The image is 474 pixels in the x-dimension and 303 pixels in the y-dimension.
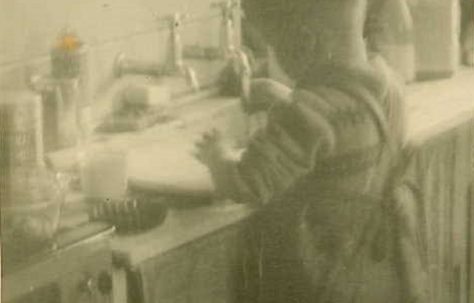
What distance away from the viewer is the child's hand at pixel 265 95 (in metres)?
1.38

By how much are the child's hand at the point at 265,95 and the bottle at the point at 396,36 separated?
0.13 m

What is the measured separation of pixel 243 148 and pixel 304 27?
18 cm

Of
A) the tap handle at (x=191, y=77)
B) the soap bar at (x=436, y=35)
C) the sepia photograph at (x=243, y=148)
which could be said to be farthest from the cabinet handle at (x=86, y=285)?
the soap bar at (x=436, y=35)

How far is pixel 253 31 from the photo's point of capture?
4.52 feet

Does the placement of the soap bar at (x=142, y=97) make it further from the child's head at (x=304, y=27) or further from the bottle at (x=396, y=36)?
the bottle at (x=396, y=36)

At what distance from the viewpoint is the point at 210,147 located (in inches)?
54.8

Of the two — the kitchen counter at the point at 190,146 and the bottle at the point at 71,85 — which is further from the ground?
the bottle at the point at 71,85

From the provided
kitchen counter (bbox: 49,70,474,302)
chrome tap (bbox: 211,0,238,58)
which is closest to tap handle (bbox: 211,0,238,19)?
chrome tap (bbox: 211,0,238,58)

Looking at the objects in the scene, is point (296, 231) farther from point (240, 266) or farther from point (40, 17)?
point (40, 17)

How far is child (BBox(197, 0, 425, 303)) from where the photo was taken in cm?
137

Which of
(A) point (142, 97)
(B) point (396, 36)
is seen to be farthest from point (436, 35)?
(A) point (142, 97)

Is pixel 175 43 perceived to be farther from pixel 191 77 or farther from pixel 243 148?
pixel 243 148

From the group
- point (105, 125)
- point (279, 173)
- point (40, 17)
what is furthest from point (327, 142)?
point (40, 17)

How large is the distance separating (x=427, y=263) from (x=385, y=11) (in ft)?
1.09
